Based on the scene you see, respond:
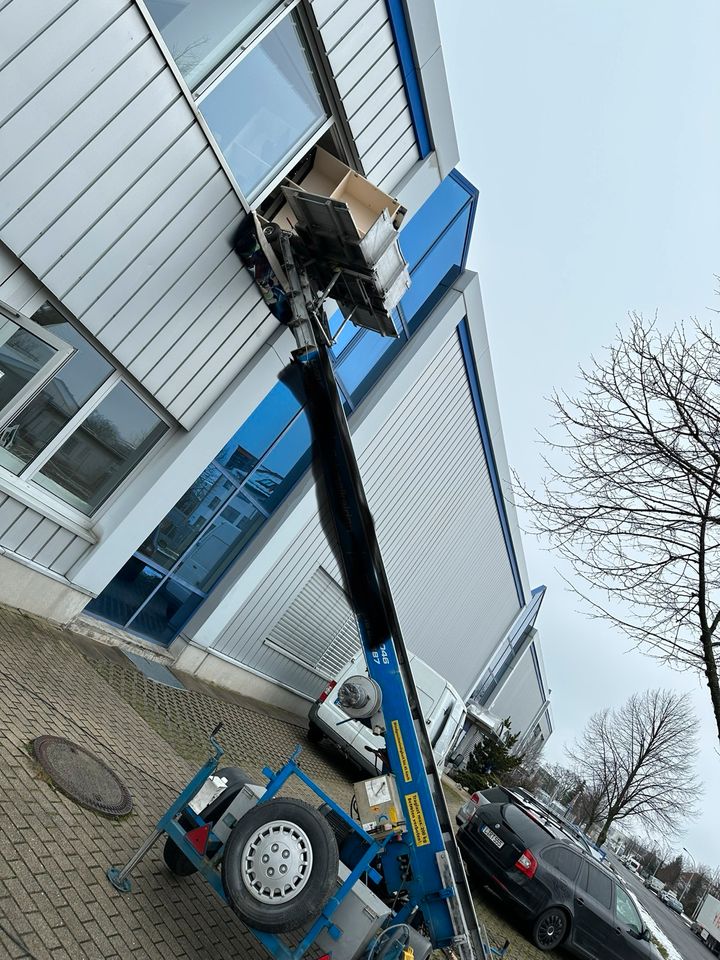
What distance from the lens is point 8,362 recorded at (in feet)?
20.6

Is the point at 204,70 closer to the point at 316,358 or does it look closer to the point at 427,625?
the point at 316,358

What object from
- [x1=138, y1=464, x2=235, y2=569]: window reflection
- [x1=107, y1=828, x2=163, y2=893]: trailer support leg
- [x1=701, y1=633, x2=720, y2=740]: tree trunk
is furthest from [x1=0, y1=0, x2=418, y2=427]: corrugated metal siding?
[x1=701, y1=633, x2=720, y2=740]: tree trunk

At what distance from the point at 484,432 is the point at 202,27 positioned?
1333cm

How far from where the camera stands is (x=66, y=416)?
6.95m

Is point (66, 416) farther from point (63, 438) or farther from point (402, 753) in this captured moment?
point (402, 753)

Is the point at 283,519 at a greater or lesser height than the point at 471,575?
lesser

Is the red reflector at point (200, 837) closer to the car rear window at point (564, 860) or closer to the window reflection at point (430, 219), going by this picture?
the car rear window at point (564, 860)

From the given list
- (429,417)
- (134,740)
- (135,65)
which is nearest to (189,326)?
(135,65)

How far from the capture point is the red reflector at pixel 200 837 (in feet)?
14.0

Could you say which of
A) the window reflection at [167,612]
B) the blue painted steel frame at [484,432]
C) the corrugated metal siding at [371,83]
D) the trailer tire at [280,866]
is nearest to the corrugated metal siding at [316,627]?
the window reflection at [167,612]

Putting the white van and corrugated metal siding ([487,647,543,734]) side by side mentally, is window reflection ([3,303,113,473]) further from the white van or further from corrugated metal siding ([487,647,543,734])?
corrugated metal siding ([487,647,543,734])

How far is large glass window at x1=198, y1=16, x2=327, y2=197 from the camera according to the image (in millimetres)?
7039

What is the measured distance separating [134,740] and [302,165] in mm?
6489

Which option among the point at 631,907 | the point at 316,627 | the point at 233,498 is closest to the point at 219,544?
the point at 233,498
